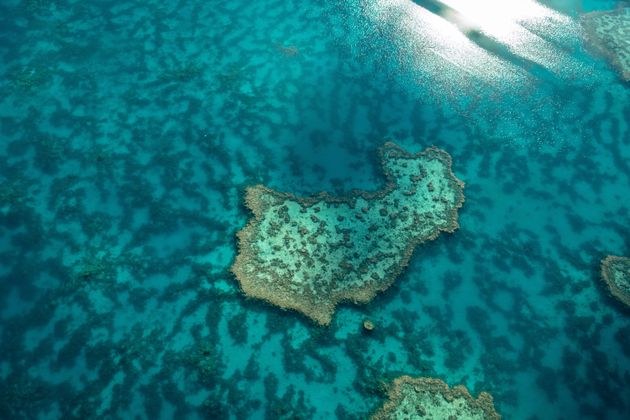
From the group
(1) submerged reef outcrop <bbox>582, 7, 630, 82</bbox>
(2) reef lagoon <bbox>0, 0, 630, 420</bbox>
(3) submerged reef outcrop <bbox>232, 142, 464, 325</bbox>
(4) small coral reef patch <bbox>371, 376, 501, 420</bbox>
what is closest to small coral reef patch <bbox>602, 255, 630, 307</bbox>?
(2) reef lagoon <bbox>0, 0, 630, 420</bbox>

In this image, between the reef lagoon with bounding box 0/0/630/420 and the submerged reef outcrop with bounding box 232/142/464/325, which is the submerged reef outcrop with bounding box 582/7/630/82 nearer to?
the reef lagoon with bounding box 0/0/630/420

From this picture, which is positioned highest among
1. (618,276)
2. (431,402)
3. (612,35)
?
(612,35)

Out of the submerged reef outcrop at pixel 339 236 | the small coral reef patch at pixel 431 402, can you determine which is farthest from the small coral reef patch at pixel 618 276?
the small coral reef patch at pixel 431 402

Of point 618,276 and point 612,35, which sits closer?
point 618,276

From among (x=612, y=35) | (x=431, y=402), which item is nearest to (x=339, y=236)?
(x=431, y=402)

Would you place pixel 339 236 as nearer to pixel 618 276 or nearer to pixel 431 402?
pixel 431 402

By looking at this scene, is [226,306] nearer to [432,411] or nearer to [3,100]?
[432,411]
